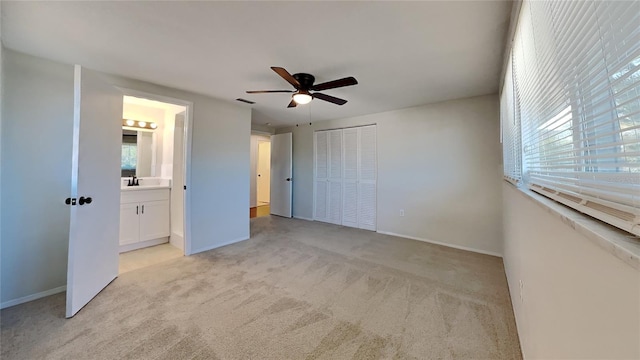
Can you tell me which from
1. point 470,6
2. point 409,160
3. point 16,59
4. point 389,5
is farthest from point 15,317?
point 409,160

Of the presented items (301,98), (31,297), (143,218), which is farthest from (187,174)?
(301,98)

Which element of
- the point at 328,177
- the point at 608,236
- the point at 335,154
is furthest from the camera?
the point at 328,177

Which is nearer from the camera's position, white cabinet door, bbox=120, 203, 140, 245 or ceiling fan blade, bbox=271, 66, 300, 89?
ceiling fan blade, bbox=271, 66, 300, 89

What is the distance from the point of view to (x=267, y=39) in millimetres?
1881

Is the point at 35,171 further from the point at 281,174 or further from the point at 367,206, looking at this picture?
the point at 367,206

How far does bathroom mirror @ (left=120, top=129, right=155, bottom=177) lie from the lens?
3.79 meters

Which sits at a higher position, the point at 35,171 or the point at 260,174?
the point at 260,174

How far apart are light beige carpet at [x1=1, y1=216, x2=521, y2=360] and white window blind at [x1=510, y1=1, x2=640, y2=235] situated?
1232 millimetres

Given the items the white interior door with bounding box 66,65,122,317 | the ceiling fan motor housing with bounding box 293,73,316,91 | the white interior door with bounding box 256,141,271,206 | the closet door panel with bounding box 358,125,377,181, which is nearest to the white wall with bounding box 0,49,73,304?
the white interior door with bounding box 66,65,122,317

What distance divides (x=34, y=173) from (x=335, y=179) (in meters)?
4.10

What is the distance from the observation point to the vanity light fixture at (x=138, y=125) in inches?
145

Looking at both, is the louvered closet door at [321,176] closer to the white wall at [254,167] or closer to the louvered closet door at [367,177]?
the louvered closet door at [367,177]

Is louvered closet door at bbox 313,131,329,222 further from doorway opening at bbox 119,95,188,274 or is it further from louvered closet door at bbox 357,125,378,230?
doorway opening at bbox 119,95,188,274

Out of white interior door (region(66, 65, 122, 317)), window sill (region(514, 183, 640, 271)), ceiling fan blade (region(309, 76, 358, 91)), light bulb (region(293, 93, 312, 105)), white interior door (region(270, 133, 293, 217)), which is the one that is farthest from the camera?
white interior door (region(270, 133, 293, 217))
